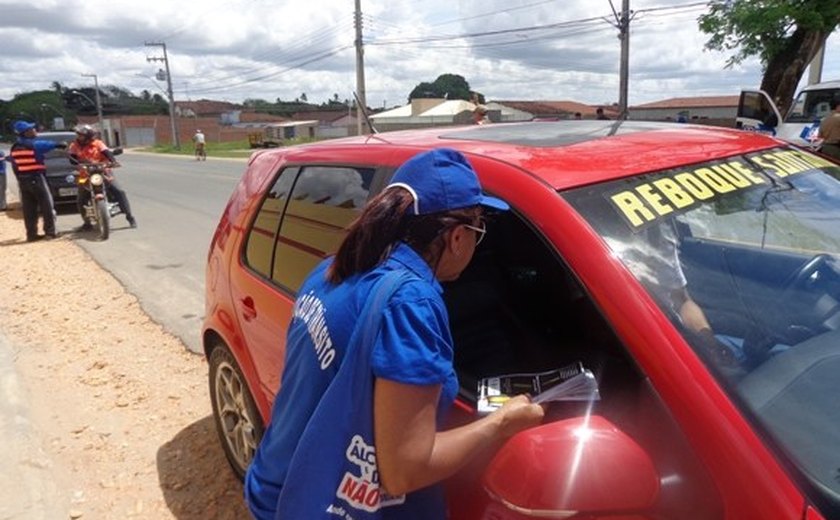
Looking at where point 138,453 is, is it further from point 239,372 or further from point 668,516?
point 668,516

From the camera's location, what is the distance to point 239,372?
288 centimetres

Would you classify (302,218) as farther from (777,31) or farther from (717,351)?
(777,31)

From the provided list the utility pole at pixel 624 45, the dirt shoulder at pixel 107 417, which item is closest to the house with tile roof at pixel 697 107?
the utility pole at pixel 624 45

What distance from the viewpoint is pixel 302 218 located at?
2.58 metres

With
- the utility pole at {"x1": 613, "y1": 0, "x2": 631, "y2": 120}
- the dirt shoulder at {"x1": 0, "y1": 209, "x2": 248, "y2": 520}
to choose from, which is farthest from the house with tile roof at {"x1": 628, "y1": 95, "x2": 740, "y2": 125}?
the dirt shoulder at {"x1": 0, "y1": 209, "x2": 248, "y2": 520}

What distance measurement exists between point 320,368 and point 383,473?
0.28 metres

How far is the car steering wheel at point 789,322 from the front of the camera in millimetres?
1519

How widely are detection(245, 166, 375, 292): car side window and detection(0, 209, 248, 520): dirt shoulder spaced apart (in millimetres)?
1211

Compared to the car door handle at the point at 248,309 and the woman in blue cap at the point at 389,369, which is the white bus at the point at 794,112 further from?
the woman in blue cap at the point at 389,369

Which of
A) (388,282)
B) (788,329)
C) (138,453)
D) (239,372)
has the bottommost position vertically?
(138,453)

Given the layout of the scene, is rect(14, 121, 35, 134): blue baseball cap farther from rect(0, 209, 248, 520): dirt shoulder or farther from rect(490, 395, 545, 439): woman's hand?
rect(490, 395, 545, 439): woman's hand

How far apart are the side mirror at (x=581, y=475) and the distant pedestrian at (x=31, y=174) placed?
1056 cm

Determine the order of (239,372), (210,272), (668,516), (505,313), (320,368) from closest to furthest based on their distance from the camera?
(668,516), (320,368), (505,313), (239,372), (210,272)

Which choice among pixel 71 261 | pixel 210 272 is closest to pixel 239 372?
pixel 210 272
